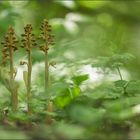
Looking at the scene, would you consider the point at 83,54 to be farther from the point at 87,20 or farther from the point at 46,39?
the point at 46,39

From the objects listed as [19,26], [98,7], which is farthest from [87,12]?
[19,26]

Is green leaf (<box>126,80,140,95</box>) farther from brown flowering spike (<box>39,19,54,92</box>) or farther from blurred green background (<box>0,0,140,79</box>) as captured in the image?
blurred green background (<box>0,0,140,79</box>)

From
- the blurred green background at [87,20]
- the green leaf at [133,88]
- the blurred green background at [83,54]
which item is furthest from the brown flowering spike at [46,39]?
the blurred green background at [87,20]

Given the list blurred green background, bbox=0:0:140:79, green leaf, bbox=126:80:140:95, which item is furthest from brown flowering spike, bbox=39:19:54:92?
blurred green background, bbox=0:0:140:79

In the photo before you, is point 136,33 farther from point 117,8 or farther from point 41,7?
point 41,7

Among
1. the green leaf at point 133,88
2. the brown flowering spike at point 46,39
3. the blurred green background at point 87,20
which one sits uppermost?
A: the blurred green background at point 87,20

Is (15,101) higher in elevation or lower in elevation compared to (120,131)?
higher

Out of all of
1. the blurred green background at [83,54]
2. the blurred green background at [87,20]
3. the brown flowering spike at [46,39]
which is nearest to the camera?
the blurred green background at [83,54]

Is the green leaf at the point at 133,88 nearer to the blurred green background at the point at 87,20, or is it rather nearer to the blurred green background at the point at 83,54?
the blurred green background at the point at 83,54

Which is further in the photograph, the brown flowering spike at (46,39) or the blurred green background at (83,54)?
the brown flowering spike at (46,39)
